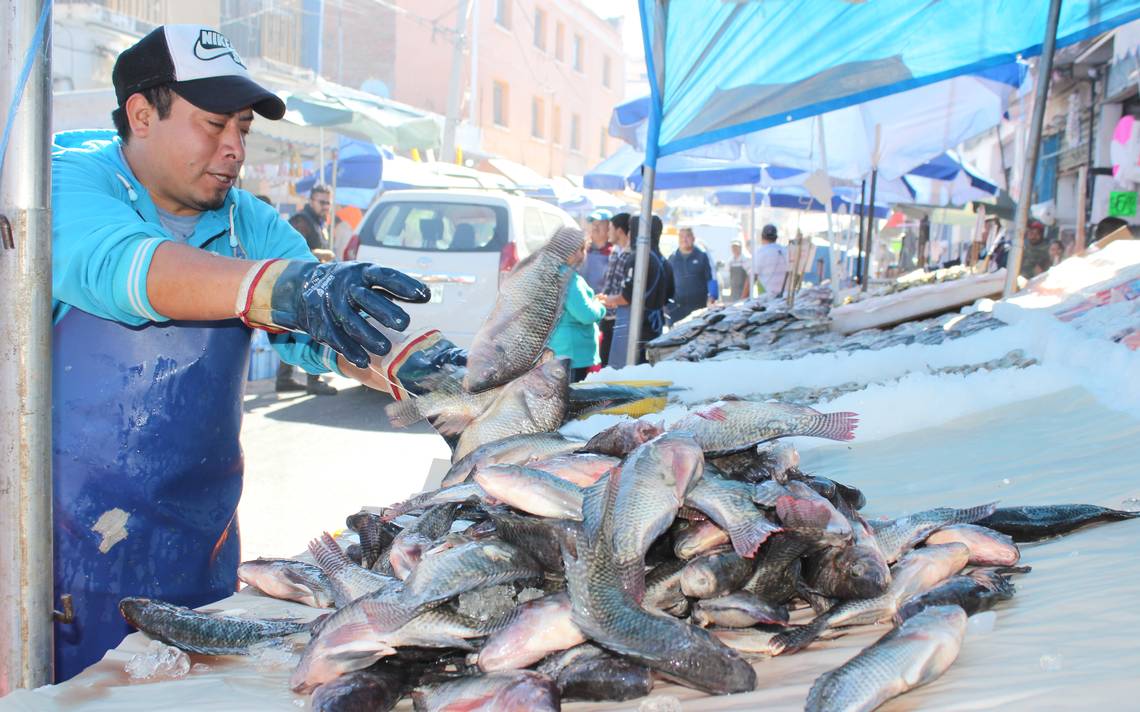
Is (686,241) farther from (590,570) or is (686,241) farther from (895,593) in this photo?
(590,570)

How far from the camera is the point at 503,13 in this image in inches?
1431

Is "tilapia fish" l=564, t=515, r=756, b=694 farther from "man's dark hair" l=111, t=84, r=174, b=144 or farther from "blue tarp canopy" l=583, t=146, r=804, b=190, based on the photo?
"blue tarp canopy" l=583, t=146, r=804, b=190

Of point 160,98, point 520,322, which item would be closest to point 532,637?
point 520,322

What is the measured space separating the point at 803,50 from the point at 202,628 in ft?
15.4

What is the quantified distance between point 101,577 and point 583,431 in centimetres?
170

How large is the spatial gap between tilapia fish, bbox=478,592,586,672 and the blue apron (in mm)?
1157

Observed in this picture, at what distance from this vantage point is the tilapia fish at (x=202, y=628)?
2021 millimetres

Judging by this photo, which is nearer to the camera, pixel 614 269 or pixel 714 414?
pixel 714 414

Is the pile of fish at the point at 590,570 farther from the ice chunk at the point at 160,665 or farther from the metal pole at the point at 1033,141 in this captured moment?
the metal pole at the point at 1033,141

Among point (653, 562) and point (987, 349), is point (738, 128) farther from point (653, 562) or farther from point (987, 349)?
point (653, 562)

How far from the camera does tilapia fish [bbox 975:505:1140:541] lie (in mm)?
2445

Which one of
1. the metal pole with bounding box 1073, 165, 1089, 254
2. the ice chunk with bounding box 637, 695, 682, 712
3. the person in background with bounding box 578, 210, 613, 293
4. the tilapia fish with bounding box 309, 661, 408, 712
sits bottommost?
the tilapia fish with bounding box 309, 661, 408, 712

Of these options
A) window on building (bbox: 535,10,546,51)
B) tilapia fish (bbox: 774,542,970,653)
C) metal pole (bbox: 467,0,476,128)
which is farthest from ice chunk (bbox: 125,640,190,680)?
window on building (bbox: 535,10,546,51)

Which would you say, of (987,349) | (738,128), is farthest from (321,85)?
(987,349)
